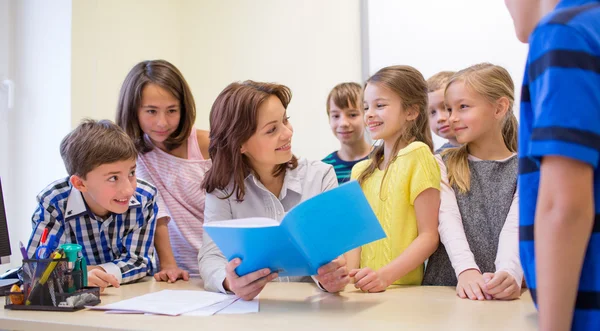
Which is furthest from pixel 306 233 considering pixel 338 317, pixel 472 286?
pixel 472 286

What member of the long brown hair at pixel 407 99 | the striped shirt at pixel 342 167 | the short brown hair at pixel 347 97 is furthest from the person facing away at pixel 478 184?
the short brown hair at pixel 347 97

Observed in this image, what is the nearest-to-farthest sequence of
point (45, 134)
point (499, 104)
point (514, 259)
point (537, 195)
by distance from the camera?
point (537, 195)
point (514, 259)
point (499, 104)
point (45, 134)

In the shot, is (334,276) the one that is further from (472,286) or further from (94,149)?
(94,149)

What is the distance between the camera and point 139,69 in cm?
207

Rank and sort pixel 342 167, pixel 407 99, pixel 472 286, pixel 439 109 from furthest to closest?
pixel 342 167 → pixel 439 109 → pixel 407 99 → pixel 472 286

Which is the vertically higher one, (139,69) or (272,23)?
(272,23)

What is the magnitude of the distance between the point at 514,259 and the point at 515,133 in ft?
Answer: 1.59

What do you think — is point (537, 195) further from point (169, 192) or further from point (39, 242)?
point (169, 192)

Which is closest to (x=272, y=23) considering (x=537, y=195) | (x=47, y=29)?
(x=47, y=29)

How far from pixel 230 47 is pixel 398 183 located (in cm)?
217

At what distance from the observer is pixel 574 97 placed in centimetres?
73

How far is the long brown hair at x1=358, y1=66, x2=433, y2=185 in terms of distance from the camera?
1.81 meters

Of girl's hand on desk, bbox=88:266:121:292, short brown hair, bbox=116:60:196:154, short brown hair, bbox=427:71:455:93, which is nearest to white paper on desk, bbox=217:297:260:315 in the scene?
girl's hand on desk, bbox=88:266:121:292

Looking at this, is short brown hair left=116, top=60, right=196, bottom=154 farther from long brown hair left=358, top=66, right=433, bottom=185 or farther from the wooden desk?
the wooden desk
